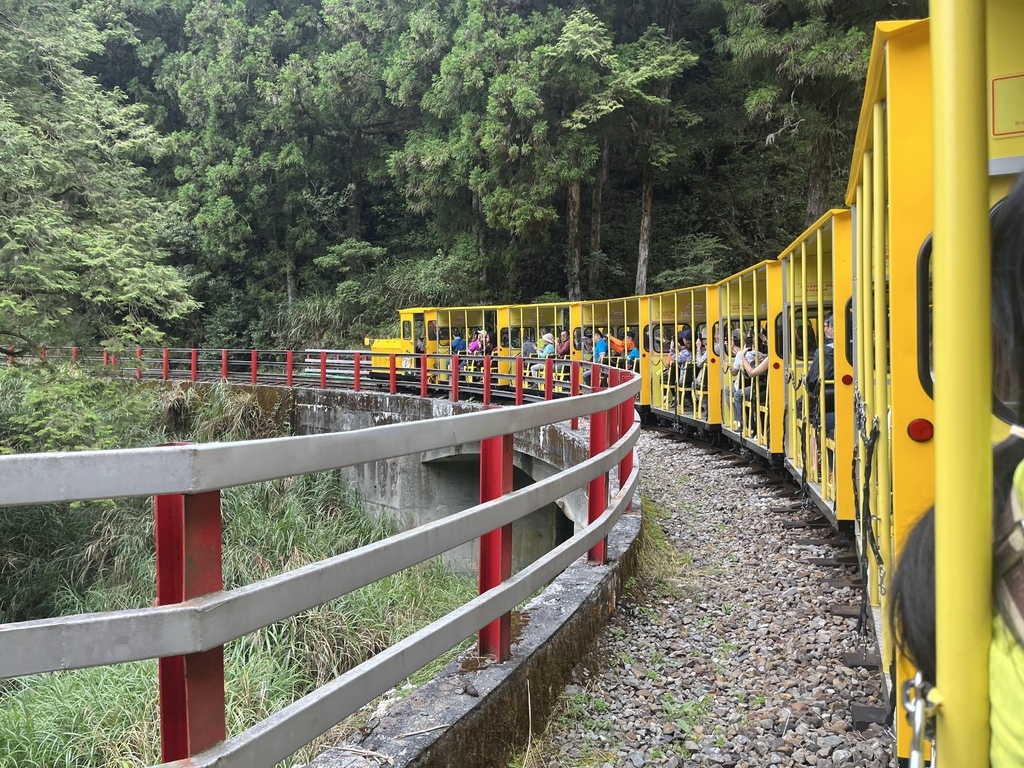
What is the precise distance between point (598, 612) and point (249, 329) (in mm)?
34266

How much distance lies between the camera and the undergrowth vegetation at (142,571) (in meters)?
4.18

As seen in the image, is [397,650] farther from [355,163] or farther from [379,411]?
[355,163]

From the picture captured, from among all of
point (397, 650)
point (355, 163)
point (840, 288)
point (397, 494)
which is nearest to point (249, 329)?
point (355, 163)

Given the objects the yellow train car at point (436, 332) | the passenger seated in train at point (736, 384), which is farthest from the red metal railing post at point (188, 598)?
the yellow train car at point (436, 332)

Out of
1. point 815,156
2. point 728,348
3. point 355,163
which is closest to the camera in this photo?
point 728,348

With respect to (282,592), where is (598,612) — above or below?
below

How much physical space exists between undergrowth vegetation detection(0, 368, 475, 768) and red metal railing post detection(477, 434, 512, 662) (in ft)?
5.07

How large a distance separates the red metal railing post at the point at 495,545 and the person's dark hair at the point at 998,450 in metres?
1.86

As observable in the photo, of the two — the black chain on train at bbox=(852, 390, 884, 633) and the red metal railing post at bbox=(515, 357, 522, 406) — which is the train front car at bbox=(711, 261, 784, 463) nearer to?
the red metal railing post at bbox=(515, 357, 522, 406)

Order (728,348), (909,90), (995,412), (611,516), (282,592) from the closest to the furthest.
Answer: (995,412) < (282,592) < (909,90) < (611,516) < (728,348)

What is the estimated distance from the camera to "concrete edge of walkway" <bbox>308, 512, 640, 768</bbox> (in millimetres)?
2422

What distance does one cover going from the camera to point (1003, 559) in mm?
1021

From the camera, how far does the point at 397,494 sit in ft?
53.4

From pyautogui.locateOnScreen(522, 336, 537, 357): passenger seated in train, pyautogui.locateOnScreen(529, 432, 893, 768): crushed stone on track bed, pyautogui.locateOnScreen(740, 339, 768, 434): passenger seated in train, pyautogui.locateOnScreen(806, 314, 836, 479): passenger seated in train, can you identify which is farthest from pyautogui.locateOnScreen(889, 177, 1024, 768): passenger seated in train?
pyautogui.locateOnScreen(522, 336, 537, 357): passenger seated in train
